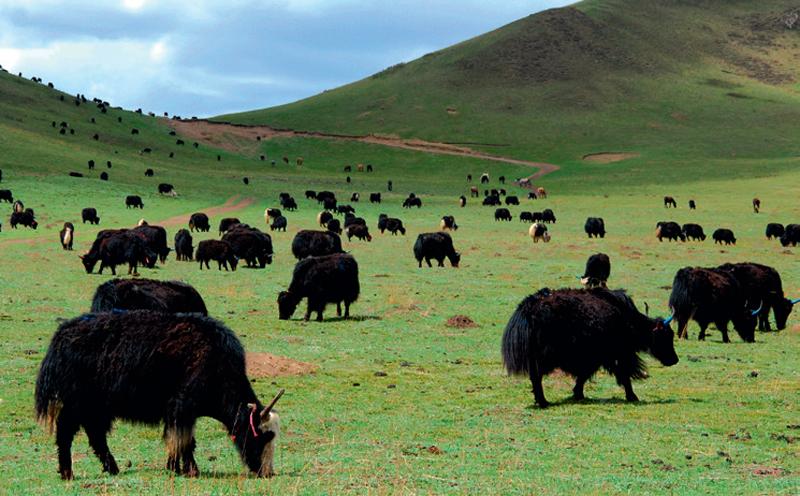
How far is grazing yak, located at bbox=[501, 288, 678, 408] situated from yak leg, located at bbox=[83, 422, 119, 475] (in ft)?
22.1

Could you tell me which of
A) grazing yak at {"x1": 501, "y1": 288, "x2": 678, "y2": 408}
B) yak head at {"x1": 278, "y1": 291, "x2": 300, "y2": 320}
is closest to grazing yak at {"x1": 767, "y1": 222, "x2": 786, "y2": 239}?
yak head at {"x1": 278, "y1": 291, "x2": 300, "y2": 320}

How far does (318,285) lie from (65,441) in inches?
611

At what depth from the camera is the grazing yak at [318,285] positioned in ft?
82.2

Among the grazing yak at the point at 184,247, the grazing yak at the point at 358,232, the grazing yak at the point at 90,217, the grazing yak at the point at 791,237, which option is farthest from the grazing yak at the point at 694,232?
the grazing yak at the point at 90,217

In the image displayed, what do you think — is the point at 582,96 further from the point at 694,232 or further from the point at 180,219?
the point at 180,219

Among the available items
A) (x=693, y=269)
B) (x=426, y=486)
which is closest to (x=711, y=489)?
(x=426, y=486)

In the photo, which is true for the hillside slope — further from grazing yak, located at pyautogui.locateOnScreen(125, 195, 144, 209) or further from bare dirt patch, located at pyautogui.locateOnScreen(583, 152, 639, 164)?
grazing yak, located at pyautogui.locateOnScreen(125, 195, 144, 209)

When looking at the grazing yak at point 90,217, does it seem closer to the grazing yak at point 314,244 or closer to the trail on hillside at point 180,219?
the trail on hillside at point 180,219

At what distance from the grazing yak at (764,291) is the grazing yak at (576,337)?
1077 cm

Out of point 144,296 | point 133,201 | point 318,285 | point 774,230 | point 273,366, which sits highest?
point 133,201

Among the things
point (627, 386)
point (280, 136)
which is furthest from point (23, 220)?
point (280, 136)

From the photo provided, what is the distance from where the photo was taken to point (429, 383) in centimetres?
1678

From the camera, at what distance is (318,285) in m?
25.1

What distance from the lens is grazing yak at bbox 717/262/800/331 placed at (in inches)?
985
